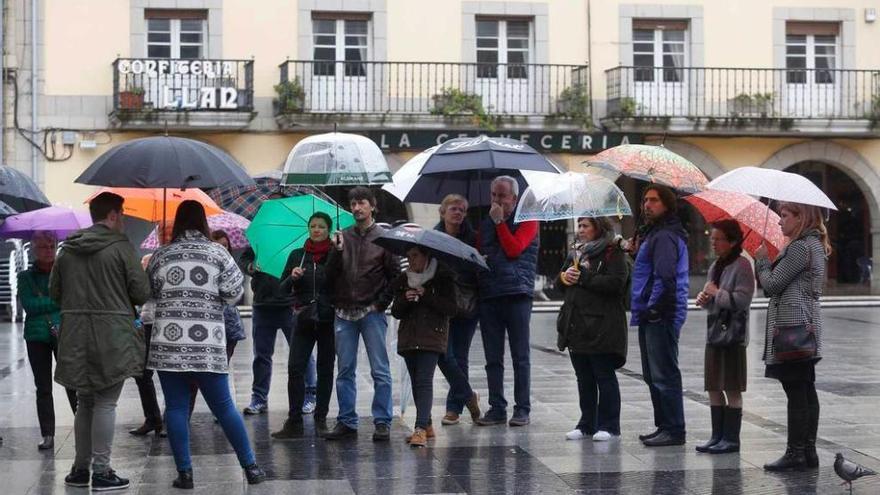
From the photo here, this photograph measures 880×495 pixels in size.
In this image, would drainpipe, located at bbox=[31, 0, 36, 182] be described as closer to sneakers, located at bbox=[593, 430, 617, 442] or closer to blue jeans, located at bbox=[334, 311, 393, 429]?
blue jeans, located at bbox=[334, 311, 393, 429]

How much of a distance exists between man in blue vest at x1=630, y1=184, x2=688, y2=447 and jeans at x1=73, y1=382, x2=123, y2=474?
11.6 ft

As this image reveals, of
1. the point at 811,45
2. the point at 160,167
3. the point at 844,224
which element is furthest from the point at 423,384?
the point at 844,224

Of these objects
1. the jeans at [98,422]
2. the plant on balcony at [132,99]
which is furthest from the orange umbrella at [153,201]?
the plant on balcony at [132,99]

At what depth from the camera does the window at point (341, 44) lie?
28500 mm

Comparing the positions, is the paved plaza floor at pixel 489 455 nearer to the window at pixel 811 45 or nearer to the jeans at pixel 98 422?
the jeans at pixel 98 422

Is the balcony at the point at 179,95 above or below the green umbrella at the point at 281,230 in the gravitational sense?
above

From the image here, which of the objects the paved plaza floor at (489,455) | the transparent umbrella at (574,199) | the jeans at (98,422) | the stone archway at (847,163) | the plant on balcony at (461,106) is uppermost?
the plant on balcony at (461,106)

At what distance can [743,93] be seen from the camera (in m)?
30.1

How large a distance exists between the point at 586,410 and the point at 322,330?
1958 millimetres

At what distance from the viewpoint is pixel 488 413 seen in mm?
10844

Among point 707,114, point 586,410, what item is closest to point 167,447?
point 586,410

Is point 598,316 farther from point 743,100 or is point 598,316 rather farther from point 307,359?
point 743,100

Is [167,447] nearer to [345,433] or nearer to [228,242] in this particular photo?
[345,433]

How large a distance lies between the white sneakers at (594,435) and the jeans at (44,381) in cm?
337
